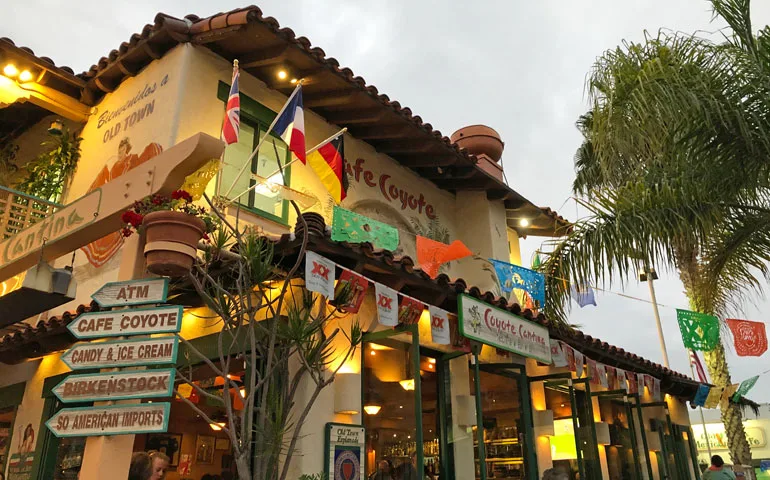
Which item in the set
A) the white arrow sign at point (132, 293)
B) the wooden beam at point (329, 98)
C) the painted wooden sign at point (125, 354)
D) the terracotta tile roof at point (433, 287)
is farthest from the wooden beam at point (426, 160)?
the painted wooden sign at point (125, 354)

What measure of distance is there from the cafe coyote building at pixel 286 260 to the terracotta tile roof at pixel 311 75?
0.11ft

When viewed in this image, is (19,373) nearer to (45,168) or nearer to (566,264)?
Result: (45,168)

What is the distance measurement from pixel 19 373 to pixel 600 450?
9.98 meters

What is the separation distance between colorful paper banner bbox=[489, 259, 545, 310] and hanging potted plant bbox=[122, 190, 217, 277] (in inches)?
218

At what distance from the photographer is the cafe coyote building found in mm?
4434

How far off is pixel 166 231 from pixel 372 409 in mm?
3625

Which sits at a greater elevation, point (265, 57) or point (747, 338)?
point (265, 57)

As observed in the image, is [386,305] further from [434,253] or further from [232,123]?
[434,253]

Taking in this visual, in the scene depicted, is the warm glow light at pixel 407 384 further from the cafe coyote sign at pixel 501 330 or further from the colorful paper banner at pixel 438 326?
the cafe coyote sign at pixel 501 330

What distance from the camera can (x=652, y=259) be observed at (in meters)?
7.68

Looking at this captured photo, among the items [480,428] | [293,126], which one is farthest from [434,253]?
[293,126]

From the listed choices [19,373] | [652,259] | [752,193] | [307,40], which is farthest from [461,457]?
[19,373]

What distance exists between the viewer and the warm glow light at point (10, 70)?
862 cm

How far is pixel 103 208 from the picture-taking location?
196 inches
